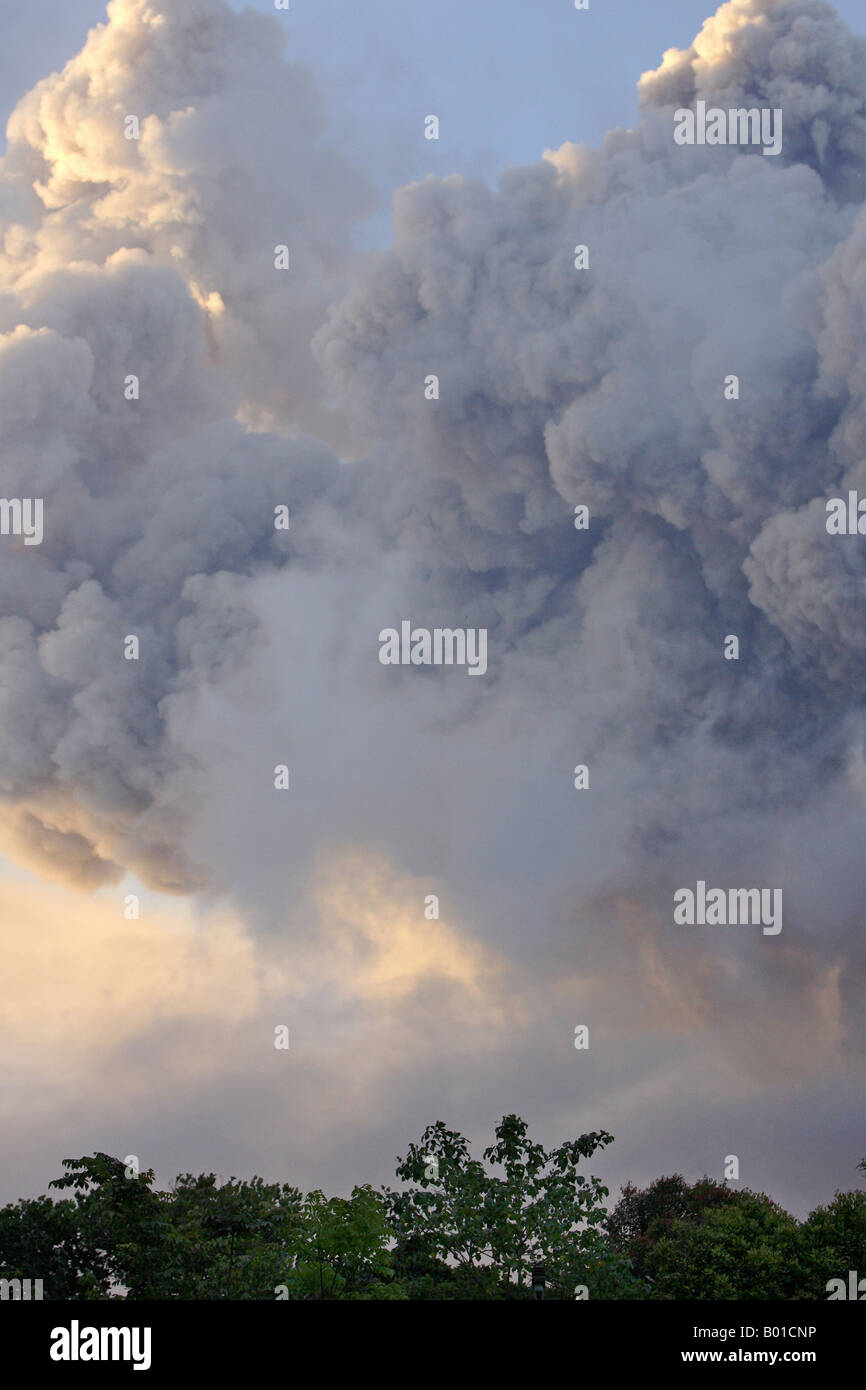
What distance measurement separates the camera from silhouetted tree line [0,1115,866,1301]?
23.6 meters

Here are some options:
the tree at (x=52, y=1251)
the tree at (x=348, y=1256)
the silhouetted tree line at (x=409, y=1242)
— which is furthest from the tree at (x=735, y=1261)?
the tree at (x=52, y=1251)

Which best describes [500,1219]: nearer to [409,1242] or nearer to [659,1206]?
[409,1242]

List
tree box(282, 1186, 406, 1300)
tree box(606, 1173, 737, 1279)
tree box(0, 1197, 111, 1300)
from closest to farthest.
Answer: tree box(282, 1186, 406, 1300) < tree box(0, 1197, 111, 1300) < tree box(606, 1173, 737, 1279)

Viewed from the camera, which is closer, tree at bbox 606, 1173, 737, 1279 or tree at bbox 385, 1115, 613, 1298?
tree at bbox 385, 1115, 613, 1298

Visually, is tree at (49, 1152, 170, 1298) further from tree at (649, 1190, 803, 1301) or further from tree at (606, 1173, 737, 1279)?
tree at (606, 1173, 737, 1279)

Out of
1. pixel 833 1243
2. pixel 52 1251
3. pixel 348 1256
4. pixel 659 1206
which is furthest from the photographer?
pixel 659 1206

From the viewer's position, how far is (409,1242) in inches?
982

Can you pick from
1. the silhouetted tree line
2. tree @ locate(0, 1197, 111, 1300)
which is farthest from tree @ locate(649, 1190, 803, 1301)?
tree @ locate(0, 1197, 111, 1300)

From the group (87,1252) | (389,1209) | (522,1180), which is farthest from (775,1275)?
(87,1252)

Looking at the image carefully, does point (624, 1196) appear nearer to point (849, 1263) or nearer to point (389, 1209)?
point (849, 1263)

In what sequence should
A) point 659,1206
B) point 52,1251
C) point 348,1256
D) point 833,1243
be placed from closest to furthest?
point 348,1256
point 52,1251
point 833,1243
point 659,1206

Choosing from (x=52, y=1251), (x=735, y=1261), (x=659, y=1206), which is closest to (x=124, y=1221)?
(x=52, y=1251)

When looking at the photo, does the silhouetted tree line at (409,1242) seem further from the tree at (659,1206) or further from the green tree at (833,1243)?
the tree at (659,1206)

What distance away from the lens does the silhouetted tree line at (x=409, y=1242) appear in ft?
77.4
